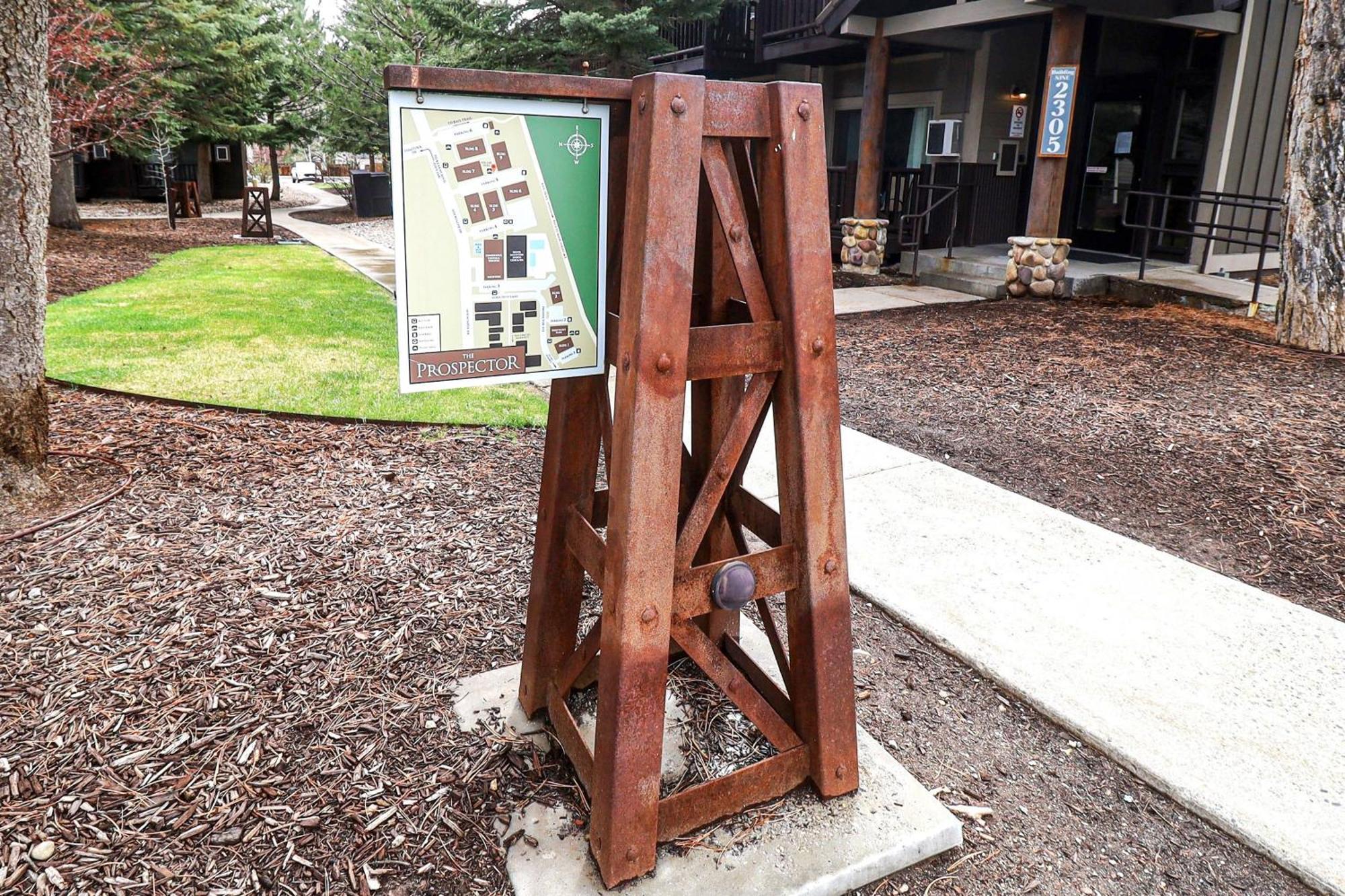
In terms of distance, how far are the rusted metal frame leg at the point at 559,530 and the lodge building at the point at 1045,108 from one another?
8.96 m

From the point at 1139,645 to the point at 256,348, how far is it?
6628 mm

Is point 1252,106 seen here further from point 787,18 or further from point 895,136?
point 787,18

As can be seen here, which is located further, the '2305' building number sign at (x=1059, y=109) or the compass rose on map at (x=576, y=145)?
the '2305' building number sign at (x=1059, y=109)

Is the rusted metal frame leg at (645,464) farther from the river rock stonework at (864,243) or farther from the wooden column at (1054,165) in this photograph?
the river rock stonework at (864,243)

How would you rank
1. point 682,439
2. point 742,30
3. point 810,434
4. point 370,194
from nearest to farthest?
point 682,439, point 810,434, point 742,30, point 370,194

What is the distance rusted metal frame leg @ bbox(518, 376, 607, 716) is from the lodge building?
8965 mm

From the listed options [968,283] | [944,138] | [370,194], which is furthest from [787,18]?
[370,194]

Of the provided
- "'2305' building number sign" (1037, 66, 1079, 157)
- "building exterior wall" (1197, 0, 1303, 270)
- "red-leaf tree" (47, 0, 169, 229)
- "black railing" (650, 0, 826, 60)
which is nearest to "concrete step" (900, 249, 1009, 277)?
"'2305' building number sign" (1037, 66, 1079, 157)

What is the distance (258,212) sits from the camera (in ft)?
56.5

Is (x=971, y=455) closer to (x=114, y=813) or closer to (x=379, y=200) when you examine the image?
(x=114, y=813)

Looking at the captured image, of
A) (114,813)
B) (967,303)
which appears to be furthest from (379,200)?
(114,813)

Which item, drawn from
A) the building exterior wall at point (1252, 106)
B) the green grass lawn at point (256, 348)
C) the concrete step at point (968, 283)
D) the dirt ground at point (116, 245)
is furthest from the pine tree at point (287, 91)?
the building exterior wall at point (1252, 106)

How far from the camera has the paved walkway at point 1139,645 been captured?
2.37 metres

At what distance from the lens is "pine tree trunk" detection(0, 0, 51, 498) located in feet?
11.6
